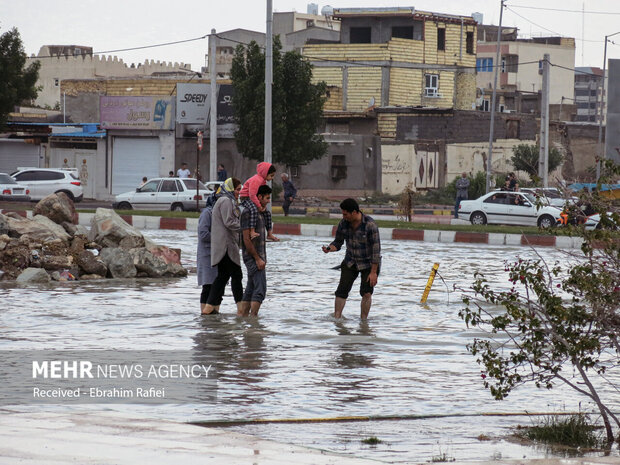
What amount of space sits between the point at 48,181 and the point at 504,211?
18.4 meters

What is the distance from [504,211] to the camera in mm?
32594

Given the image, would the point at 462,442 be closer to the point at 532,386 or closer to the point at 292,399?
the point at 292,399

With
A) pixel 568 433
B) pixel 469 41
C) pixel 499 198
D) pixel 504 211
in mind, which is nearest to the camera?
pixel 568 433

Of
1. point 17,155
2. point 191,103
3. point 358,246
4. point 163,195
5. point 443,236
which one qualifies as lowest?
point 443,236

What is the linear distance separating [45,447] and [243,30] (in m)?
71.3

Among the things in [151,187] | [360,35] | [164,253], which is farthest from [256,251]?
[360,35]

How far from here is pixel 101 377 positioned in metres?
7.97

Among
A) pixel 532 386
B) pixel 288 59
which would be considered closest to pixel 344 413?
pixel 532 386

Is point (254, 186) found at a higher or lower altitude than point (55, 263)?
higher

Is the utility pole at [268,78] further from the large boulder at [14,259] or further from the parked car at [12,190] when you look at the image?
the large boulder at [14,259]

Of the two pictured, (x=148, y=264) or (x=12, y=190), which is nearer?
(x=148, y=264)

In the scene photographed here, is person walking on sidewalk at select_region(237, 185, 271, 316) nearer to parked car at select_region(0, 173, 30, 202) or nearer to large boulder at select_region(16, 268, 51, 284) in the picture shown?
large boulder at select_region(16, 268, 51, 284)

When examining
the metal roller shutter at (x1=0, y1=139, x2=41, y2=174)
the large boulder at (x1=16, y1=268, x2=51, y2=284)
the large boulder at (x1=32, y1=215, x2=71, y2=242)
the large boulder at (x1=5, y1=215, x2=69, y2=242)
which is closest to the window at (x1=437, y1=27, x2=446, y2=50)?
the metal roller shutter at (x1=0, y1=139, x2=41, y2=174)

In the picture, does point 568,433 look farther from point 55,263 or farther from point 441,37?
point 441,37
